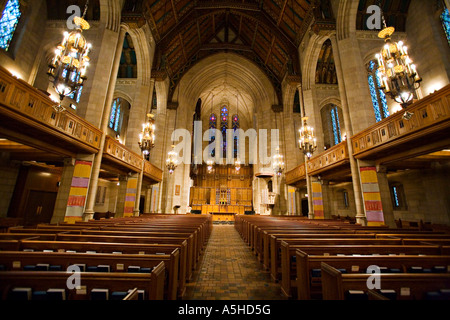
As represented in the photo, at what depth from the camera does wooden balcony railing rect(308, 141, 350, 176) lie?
8.27m

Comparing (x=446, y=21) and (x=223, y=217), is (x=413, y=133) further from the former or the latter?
(x=223, y=217)

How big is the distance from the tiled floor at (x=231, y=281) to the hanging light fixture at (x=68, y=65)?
16.8 ft

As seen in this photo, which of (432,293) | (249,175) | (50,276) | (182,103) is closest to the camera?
(50,276)

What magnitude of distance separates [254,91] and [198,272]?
19304 millimetres

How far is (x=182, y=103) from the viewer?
18266 mm

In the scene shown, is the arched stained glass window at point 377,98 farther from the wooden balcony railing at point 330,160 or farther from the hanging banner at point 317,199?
the hanging banner at point 317,199

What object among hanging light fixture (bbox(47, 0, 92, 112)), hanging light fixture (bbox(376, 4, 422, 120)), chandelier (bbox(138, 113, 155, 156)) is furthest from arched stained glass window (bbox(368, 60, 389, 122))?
hanging light fixture (bbox(47, 0, 92, 112))

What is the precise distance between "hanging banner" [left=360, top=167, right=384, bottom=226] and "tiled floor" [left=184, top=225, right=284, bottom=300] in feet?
16.3

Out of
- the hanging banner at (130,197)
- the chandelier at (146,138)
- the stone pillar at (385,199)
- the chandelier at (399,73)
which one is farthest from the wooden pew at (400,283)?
the hanging banner at (130,197)

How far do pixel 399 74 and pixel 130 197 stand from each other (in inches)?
470
